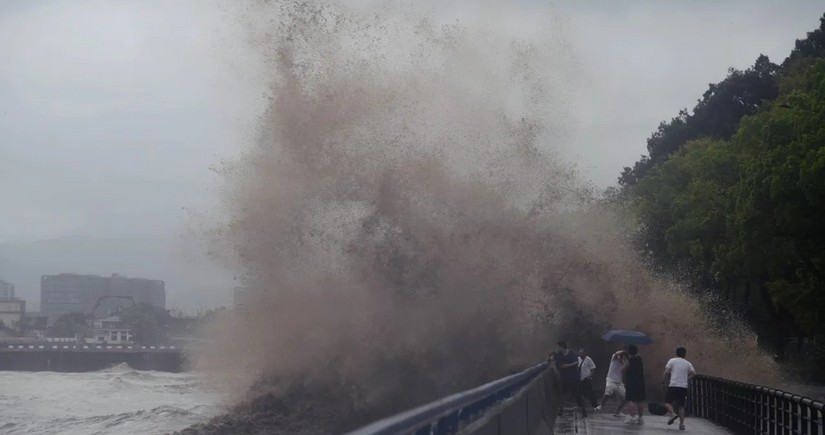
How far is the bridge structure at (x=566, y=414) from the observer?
8.45m

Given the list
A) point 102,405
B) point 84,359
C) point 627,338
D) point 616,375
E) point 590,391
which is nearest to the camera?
point 616,375

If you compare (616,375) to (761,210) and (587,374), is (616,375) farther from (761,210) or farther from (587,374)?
(761,210)

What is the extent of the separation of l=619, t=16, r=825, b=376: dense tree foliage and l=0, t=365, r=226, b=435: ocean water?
71.3ft

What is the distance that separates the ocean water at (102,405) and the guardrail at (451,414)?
31147mm

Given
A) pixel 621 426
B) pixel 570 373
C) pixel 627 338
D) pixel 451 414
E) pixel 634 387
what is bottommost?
pixel 621 426

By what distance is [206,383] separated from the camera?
52.7m

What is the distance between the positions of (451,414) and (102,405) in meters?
58.9

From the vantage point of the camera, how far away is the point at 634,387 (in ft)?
87.5

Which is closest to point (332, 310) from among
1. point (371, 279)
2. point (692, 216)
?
point (371, 279)

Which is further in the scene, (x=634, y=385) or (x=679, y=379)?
(x=634, y=385)

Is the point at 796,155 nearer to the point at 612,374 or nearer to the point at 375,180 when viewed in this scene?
the point at 375,180

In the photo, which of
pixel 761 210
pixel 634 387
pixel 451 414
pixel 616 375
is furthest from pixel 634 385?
pixel 761 210

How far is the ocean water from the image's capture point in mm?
49031

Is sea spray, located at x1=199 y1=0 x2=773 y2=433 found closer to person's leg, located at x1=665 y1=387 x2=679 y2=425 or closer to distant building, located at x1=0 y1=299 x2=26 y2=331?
person's leg, located at x1=665 y1=387 x2=679 y2=425
